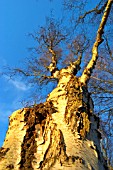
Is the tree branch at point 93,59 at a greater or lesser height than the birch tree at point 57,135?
greater

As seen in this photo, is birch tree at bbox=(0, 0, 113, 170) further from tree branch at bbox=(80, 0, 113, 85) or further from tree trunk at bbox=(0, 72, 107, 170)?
tree branch at bbox=(80, 0, 113, 85)

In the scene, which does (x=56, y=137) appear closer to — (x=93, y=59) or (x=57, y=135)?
(x=57, y=135)

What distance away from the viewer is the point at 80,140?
217cm

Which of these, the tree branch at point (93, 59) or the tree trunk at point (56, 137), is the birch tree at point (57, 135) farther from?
the tree branch at point (93, 59)

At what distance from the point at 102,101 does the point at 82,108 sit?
5.27 m

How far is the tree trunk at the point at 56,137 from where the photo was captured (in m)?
1.82

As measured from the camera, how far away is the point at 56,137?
208 cm

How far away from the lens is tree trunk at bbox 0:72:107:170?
5.98ft

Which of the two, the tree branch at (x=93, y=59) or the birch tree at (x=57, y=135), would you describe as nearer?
the birch tree at (x=57, y=135)

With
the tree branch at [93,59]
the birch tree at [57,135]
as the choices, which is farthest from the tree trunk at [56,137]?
the tree branch at [93,59]

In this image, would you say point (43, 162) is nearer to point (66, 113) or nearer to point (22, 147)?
point (22, 147)

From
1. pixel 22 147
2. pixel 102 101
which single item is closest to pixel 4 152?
pixel 22 147

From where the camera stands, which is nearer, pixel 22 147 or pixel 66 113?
pixel 22 147

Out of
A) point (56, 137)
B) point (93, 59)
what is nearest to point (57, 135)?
point (56, 137)
